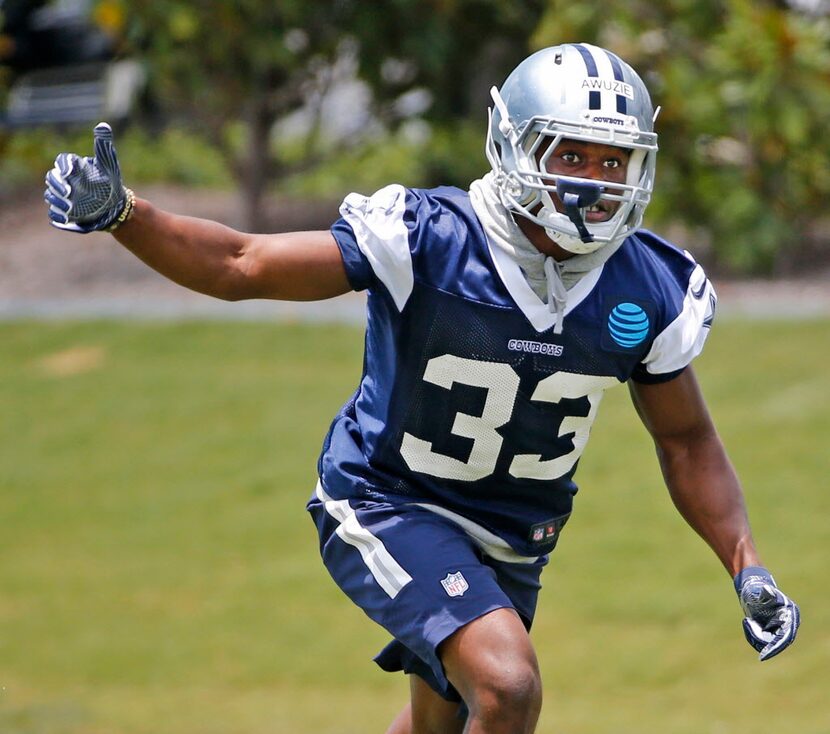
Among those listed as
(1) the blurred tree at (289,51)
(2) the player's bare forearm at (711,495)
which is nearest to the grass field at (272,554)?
(1) the blurred tree at (289,51)

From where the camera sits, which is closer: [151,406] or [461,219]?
[461,219]

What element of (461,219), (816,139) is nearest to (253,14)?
(816,139)

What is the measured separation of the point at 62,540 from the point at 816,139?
6089 mm

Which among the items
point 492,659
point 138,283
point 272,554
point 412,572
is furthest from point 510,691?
point 138,283

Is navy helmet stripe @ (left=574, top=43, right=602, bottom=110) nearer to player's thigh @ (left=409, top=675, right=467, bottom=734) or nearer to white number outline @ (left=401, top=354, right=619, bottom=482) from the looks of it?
white number outline @ (left=401, top=354, right=619, bottom=482)

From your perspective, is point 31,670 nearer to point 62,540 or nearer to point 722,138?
point 62,540

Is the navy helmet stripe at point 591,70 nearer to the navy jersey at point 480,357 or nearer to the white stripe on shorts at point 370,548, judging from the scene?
the navy jersey at point 480,357

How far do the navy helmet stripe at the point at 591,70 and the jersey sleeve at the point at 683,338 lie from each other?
638mm

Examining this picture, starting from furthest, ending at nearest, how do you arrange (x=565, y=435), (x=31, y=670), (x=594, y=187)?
(x=31, y=670) < (x=565, y=435) < (x=594, y=187)

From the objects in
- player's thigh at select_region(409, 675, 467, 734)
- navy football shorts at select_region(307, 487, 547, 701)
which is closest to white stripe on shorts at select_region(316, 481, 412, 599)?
navy football shorts at select_region(307, 487, 547, 701)

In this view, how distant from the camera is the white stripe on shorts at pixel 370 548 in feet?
13.4

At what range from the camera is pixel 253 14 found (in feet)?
42.4

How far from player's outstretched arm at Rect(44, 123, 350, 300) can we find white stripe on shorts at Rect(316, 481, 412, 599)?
66 cm

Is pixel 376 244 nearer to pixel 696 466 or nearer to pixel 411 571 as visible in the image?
pixel 411 571
